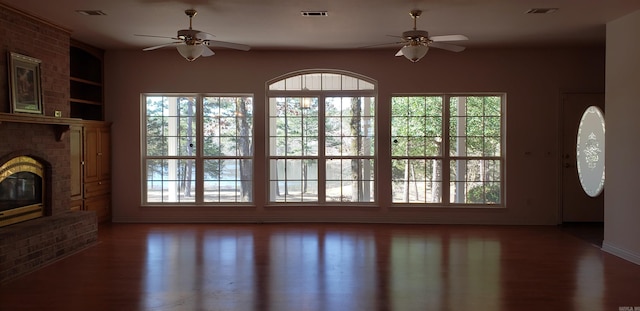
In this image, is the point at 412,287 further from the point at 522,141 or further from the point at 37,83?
the point at 37,83

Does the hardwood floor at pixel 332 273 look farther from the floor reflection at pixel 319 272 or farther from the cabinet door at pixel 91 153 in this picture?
the cabinet door at pixel 91 153

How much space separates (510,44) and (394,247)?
3.60 meters

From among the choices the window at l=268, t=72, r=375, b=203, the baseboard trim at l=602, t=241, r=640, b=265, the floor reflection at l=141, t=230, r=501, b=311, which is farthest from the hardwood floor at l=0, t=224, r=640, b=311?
the window at l=268, t=72, r=375, b=203

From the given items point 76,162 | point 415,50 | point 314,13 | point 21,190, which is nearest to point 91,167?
point 76,162

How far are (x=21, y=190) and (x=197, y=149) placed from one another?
9.14 ft

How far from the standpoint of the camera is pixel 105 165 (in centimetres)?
746

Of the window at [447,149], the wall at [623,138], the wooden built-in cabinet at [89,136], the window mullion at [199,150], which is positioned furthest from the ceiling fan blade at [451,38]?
the wooden built-in cabinet at [89,136]

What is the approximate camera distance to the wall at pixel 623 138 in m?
5.22

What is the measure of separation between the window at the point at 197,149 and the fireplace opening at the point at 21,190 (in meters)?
2.17

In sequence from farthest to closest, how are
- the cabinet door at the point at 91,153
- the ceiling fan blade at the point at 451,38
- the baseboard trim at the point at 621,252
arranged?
the cabinet door at the point at 91,153 → the baseboard trim at the point at 621,252 → the ceiling fan blade at the point at 451,38

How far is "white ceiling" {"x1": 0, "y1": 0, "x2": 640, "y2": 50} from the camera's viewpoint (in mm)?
4977

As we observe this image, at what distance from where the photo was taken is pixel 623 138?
5414 millimetres

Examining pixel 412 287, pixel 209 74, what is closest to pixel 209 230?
pixel 209 74

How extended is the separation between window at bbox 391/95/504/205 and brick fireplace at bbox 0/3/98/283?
468 centimetres
